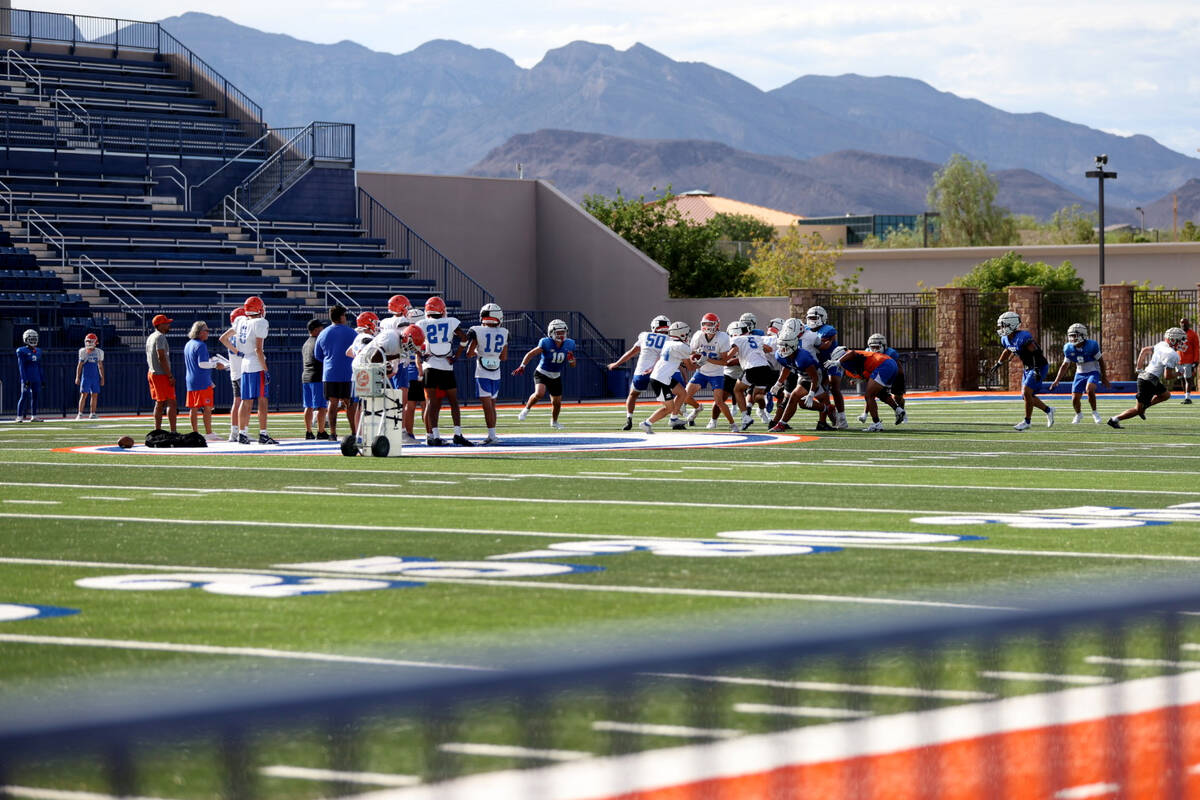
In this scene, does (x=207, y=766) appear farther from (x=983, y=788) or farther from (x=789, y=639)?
(x=983, y=788)

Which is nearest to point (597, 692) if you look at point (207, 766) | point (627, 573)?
point (207, 766)

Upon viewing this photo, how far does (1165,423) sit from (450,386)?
12.4 metres

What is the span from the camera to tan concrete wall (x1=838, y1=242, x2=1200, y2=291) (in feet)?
282

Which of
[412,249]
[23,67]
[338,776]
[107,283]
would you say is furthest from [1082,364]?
[23,67]

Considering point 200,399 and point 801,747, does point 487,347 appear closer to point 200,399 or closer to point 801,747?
point 200,399

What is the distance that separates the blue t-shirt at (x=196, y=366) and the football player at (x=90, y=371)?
10.8 metres

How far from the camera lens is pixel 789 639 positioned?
3.31 metres

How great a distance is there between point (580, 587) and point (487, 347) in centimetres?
1572

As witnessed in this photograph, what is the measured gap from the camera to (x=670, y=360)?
28.3m

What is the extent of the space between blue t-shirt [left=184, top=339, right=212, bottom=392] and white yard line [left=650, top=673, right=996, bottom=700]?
20319 millimetres

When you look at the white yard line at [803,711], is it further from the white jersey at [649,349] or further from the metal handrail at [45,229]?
the metal handrail at [45,229]

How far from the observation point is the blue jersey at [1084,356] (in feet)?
98.7

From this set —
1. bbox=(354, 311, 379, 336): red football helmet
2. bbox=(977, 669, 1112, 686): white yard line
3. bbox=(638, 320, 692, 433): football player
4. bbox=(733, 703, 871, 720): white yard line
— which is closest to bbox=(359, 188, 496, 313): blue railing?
bbox=(638, 320, 692, 433): football player

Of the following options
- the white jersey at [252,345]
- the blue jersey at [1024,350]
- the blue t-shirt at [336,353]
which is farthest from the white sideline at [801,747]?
the blue jersey at [1024,350]
